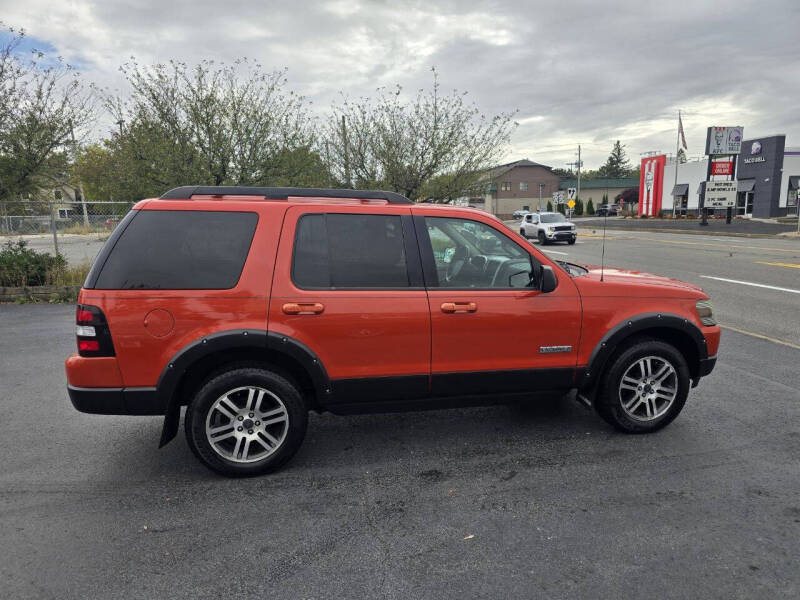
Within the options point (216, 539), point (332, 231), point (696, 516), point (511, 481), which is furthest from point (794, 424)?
point (216, 539)

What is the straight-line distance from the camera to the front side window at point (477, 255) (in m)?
3.77

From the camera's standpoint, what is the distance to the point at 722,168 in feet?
152

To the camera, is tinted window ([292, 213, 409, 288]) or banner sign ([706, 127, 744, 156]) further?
banner sign ([706, 127, 744, 156])

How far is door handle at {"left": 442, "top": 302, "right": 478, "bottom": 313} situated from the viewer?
3.59m

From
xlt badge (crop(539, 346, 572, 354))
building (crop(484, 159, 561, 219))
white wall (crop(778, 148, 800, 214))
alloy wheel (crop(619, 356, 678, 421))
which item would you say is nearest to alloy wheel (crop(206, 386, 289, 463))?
xlt badge (crop(539, 346, 572, 354))

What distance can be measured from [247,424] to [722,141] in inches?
2009

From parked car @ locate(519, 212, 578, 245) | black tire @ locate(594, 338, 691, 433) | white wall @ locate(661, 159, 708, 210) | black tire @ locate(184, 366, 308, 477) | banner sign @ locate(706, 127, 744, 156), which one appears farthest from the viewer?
white wall @ locate(661, 159, 708, 210)

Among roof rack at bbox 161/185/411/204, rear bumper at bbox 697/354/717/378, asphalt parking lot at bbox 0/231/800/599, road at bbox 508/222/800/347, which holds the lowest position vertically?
asphalt parking lot at bbox 0/231/800/599

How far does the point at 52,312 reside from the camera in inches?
372

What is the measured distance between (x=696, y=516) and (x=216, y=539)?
107 inches

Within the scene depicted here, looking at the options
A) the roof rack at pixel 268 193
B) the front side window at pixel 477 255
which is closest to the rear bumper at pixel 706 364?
the front side window at pixel 477 255

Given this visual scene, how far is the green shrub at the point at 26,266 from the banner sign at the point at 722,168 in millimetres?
50004

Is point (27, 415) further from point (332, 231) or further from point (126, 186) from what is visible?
point (126, 186)

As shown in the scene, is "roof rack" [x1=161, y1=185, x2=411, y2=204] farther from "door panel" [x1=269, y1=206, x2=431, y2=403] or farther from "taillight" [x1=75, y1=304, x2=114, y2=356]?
Answer: "taillight" [x1=75, y1=304, x2=114, y2=356]
